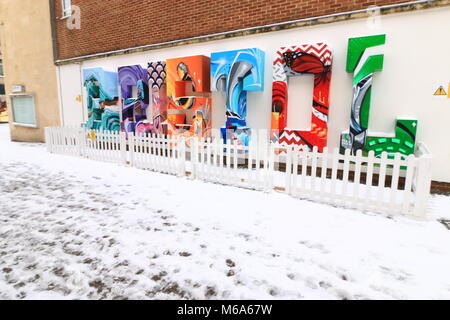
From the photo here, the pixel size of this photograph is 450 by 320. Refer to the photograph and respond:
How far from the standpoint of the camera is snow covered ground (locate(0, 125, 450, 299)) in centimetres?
275

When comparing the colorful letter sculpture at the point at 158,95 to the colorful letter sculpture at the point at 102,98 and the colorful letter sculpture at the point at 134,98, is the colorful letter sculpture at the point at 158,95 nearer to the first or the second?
the colorful letter sculpture at the point at 134,98

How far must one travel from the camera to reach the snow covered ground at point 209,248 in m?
2.75

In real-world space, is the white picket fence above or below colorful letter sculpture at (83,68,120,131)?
below

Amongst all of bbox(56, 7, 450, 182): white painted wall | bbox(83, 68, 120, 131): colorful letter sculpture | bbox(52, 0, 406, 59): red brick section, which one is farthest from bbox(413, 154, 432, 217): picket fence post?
bbox(83, 68, 120, 131): colorful letter sculpture

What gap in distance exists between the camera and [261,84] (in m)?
7.22

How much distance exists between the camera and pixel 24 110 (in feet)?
46.5

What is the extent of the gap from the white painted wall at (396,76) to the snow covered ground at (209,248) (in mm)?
1674

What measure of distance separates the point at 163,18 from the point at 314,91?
18.7 feet

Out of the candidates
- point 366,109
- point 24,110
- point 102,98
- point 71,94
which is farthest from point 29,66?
point 366,109

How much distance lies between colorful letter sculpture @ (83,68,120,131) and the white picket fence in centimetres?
133

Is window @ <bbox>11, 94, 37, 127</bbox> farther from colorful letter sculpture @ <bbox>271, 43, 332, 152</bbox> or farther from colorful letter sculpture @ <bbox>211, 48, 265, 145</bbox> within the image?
colorful letter sculpture @ <bbox>271, 43, 332, 152</bbox>

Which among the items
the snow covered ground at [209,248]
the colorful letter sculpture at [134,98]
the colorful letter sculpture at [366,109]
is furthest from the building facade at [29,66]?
the colorful letter sculpture at [366,109]

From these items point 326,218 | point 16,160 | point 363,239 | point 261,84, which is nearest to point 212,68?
point 261,84

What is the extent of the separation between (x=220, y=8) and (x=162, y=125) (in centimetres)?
401
